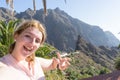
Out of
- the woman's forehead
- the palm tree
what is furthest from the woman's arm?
the palm tree

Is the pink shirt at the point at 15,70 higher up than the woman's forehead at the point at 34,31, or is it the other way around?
the woman's forehead at the point at 34,31

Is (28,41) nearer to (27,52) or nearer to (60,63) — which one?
(27,52)

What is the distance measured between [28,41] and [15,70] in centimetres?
24

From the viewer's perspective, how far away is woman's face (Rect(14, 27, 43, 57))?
1730 millimetres

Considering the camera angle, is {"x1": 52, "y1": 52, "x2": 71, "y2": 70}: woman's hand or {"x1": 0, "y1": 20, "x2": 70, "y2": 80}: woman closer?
{"x1": 0, "y1": 20, "x2": 70, "y2": 80}: woman

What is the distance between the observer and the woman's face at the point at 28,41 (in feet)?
5.68

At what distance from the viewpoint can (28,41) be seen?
69.2 inches

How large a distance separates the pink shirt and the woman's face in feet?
0.22

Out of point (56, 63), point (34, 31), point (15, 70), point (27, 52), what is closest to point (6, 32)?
point (56, 63)

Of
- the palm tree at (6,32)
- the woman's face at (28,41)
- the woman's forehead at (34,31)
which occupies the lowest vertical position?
the palm tree at (6,32)

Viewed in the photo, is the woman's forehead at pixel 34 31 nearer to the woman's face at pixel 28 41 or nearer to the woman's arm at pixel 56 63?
the woman's face at pixel 28 41

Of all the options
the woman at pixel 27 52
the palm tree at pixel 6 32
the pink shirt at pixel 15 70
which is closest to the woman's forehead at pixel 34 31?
the woman at pixel 27 52

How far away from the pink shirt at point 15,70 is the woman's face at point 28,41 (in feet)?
0.22

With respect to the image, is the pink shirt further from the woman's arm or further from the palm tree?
the palm tree
